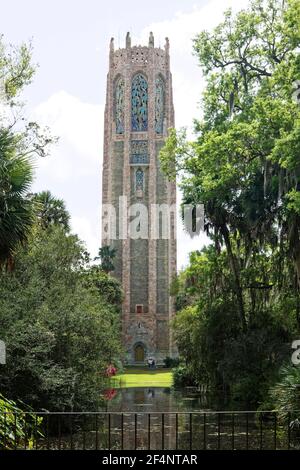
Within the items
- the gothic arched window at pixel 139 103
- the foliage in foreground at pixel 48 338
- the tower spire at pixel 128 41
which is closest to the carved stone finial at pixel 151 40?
the tower spire at pixel 128 41

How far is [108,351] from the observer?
26.8 metres

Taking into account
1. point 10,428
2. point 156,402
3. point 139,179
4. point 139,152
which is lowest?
point 156,402

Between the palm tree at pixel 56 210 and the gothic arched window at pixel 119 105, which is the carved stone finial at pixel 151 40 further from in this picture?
the palm tree at pixel 56 210

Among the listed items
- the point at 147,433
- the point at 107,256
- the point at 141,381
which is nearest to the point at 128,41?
the point at 107,256

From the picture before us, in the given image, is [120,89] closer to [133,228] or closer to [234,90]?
[133,228]

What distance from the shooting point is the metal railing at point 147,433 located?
12.0 metres

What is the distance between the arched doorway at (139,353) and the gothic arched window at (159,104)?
25.3 metres

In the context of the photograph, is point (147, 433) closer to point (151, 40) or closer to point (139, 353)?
point (139, 353)

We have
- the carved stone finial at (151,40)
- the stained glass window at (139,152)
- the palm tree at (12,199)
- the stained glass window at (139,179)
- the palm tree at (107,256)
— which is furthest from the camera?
the carved stone finial at (151,40)

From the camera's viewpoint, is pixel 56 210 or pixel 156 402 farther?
pixel 56 210

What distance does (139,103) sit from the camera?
268ft

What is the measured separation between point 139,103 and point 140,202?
42.1 ft

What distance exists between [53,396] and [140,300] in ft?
195
